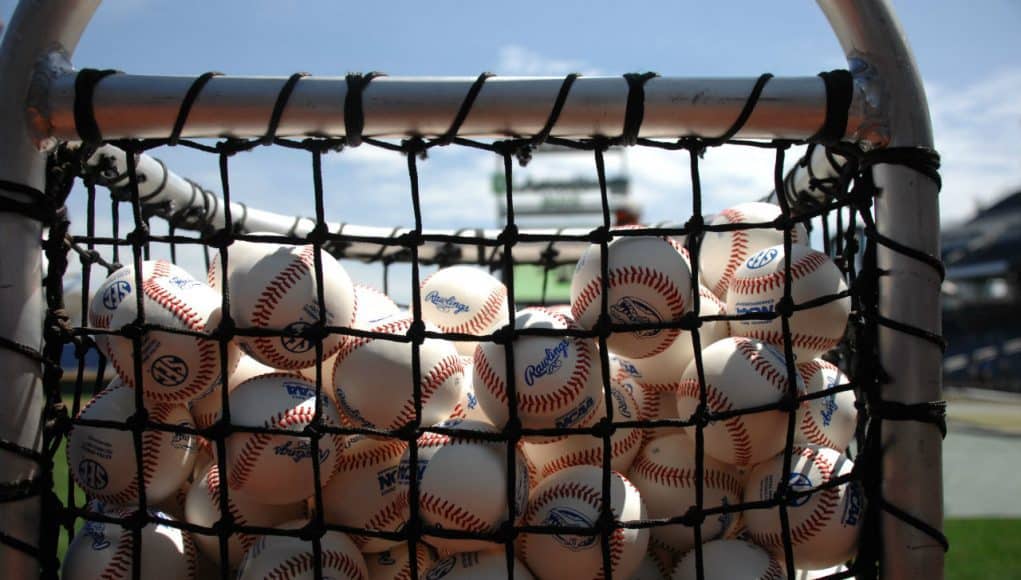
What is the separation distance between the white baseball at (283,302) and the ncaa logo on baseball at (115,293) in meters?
0.18

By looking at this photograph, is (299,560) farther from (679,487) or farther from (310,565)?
(679,487)

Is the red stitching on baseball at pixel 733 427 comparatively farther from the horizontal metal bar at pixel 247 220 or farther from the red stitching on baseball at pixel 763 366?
the horizontal metal bar at pixel 247 220

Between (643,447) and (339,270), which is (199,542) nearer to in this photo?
(339,270)

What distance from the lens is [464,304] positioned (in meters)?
1.57

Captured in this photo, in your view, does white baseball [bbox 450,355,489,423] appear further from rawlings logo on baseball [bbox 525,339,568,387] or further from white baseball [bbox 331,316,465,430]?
rawlings logo on baseball [bbox 525,339,568,387]

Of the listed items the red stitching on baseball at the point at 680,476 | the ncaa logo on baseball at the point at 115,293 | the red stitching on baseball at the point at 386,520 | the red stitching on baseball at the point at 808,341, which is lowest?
the red stitching on baseball at the point at 386,520

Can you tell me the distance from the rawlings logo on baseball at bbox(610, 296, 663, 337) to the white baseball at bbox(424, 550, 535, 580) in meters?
0.41

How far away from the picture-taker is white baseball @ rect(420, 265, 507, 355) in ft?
5.10

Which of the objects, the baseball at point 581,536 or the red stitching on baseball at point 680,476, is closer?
the baseball at point 581,536

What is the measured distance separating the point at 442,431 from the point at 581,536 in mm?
263

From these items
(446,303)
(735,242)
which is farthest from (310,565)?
(735,242)

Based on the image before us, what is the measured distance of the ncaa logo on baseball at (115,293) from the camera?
4.05 feet

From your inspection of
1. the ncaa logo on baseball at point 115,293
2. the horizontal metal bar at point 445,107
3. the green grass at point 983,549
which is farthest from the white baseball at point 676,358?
the green grass at point 983,549

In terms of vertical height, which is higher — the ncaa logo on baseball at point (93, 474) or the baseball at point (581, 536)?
the ncaa logo on baseball at point (93, 474)
